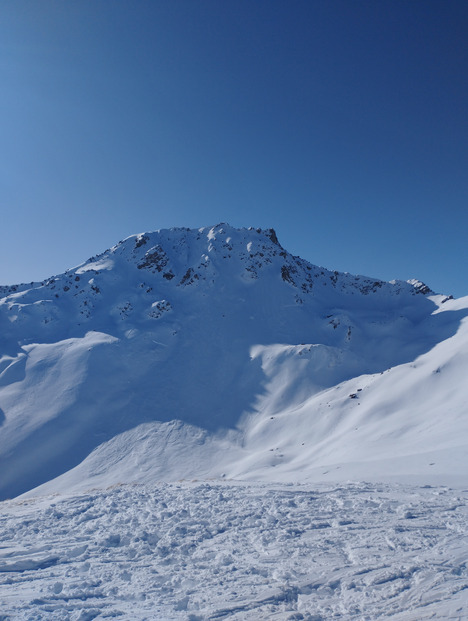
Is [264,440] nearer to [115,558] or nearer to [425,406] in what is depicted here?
[425,406]

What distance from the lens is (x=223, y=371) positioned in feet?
183

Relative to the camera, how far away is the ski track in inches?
253

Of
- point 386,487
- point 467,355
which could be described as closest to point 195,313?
point 467,355

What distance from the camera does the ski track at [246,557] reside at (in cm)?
642

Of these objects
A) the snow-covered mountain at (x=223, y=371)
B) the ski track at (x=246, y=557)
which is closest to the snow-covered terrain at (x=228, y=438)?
the ski track at (x=246, y=557)

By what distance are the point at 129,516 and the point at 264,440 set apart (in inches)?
1201

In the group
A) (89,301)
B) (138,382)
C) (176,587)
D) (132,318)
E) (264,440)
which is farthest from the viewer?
(89,301)

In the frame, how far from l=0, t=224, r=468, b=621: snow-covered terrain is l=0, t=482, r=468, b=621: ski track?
0.05m

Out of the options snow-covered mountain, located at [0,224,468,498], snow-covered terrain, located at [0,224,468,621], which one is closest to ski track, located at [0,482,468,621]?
snow-covered terrain, located at [0,224,468,621]

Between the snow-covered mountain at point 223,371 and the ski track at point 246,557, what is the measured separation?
5.53 meters

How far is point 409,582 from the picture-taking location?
6.66 metres

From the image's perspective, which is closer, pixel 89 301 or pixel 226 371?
pixel 226 371

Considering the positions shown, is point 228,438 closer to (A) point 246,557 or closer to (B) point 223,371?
(B) point 223,371

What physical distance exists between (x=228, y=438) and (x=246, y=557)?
35.4 meters
